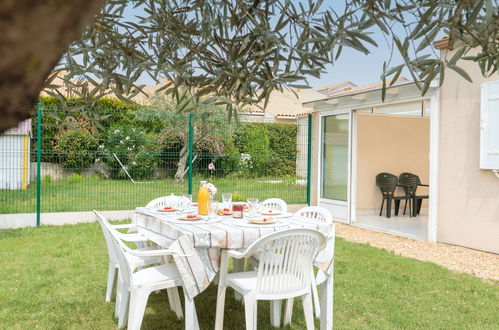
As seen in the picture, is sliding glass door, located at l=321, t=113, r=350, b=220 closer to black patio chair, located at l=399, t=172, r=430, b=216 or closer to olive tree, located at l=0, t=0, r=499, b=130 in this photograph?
black patio chair, located at l=399, t=172, r=430, b=216

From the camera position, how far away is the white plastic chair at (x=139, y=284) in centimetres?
317

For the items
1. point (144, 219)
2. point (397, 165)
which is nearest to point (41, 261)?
point (144, 219)

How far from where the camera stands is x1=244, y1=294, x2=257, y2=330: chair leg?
3047mm

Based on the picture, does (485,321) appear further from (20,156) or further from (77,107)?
(20,156)

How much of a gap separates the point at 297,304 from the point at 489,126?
411 cm

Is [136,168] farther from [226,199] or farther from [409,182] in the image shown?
[409,182]

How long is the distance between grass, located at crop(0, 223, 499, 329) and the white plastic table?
19.1 inches

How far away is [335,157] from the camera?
935 centimetres

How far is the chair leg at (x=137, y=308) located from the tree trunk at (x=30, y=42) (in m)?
3.08

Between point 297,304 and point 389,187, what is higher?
point 389,187

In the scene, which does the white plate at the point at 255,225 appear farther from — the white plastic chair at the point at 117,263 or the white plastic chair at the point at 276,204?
the white plastic chair at the point at 276,204

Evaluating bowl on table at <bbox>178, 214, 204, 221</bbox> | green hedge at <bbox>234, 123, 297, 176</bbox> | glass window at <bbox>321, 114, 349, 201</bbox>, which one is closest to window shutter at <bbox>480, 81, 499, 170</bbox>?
glass window at <bbox>321, 114, 349, 201</bbox>

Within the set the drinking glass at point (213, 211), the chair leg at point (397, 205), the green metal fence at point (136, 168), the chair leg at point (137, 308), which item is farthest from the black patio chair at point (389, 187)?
the chair leg at point (137, 308)

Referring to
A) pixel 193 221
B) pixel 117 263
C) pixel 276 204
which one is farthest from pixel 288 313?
pixel 276 204
